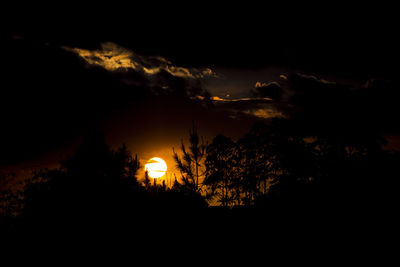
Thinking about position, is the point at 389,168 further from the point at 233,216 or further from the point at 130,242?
the point at 130,242

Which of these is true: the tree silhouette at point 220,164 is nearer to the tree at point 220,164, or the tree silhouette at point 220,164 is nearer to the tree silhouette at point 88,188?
the tree at point 220,164

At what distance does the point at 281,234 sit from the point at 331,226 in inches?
179

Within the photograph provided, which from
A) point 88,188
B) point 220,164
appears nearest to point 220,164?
point 220,164

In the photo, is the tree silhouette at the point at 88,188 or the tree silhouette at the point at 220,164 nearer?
the tree silhouette at the point at 88,188

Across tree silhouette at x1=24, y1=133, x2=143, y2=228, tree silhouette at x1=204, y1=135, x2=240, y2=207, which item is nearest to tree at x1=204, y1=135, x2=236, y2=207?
tree silhouette at x1=204, y1=135, x2=240, y2=207

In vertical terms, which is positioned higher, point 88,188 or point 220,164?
point 220,164

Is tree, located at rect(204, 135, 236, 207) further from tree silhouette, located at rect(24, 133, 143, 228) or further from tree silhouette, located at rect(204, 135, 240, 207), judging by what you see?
tree silhouette, located at rect(24, 133, 143, 228)

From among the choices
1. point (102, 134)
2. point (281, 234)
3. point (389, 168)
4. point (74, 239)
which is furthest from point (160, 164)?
point (389, 168)

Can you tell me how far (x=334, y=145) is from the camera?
32500 mm

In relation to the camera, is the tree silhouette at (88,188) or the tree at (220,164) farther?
the tree at (220,164)

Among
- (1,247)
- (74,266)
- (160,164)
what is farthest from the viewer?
(160,164)

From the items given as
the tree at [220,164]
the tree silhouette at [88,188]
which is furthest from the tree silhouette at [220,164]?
the tree silhouette at [88,188]

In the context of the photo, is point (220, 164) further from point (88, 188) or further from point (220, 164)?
point (88, 188)

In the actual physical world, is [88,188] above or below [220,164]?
below
